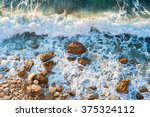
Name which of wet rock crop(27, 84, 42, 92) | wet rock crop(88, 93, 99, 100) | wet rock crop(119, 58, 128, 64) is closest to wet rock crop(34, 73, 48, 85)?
wet rock crop(27, 84, 42, 92)

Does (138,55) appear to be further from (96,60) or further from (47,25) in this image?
(47,25)

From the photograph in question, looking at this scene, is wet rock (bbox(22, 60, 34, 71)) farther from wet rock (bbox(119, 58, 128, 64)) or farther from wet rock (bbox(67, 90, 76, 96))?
wet rock (bbox(119, 58, 128, 64))

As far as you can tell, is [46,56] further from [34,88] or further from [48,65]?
[34,88]

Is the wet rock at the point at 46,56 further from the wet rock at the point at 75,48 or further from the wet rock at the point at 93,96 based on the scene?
the wet rock at the point at 93,96

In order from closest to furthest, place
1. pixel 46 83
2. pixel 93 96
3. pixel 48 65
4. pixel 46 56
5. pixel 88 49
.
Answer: pixel 93 96, pixel 46 83, pixel 48 65, pixel 46 56, pixel 88 49

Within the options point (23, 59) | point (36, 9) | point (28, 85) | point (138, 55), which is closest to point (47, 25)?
point (36, 9)

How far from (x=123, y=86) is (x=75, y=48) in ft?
3.57

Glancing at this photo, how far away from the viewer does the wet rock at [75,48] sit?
17.9ft

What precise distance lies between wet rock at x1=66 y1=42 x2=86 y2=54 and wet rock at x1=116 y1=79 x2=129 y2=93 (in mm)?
900

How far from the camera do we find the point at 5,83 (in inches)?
200

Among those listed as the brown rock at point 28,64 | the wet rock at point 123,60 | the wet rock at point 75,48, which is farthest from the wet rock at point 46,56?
the wet rock at point 123,60

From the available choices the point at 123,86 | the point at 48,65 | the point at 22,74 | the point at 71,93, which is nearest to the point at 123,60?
the point at 123,86

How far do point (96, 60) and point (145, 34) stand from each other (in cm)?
109

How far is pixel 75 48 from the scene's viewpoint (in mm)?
5480
